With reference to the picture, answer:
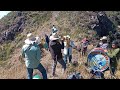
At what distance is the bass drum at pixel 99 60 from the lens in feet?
38.6

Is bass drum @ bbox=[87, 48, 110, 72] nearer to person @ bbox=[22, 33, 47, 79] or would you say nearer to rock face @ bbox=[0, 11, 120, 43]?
person @ bbox=[22, 33, 47, 79]

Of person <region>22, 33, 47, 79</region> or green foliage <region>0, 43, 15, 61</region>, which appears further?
green foliage <region>0, 43, 15, 61</region>

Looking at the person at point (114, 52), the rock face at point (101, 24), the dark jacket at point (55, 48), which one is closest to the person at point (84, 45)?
the dark jacket at point (55, 48)

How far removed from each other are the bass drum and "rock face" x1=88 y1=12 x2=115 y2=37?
1623cm

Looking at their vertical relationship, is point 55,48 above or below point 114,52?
above

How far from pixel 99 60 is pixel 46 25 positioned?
63.4ft

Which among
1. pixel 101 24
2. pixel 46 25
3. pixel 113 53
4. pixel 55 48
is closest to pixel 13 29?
pixel 46 25

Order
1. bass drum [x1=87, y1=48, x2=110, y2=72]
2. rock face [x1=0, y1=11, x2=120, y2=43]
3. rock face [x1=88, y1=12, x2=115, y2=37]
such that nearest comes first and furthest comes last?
1. bass drum [x1=87, y1=48, x2=110, y2=72]
2. rock face [x1=88, y1=12, x2=115, y2=37]
3. rock face [x1=0, y1=11, x2=120, y2=43]

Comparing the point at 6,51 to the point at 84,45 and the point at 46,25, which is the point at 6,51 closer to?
the point at 46,25

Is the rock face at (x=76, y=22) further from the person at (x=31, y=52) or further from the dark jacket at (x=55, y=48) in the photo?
the person at (x=31, y=52)

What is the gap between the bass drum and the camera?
38.6 feet

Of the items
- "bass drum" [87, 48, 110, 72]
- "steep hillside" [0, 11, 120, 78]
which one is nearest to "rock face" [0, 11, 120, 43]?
"steep hillside" [0, 11, 120, 78]

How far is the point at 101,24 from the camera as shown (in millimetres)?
29719

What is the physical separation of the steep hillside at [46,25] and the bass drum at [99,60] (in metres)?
13.3
